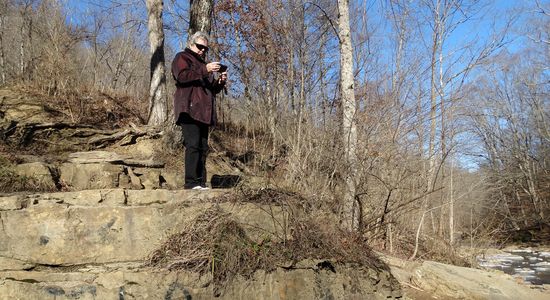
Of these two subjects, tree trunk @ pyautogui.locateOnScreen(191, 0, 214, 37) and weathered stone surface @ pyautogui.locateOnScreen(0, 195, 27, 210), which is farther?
tree trunk @ pyautogui.locateOnScreen(191, 0, 214, 37)

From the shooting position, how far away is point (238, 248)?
13.3 feet

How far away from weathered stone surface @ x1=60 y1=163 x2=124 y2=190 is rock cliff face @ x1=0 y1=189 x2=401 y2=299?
1.33 meters

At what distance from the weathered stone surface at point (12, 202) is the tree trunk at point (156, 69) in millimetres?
4002

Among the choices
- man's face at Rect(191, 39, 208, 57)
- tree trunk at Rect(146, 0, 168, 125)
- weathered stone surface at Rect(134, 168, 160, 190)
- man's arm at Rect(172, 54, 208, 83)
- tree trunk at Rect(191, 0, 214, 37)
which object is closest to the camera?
man's arm at Rect(172, 54, 208, 83)

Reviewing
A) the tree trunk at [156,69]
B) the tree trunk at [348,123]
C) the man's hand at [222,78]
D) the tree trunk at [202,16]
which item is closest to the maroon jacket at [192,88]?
the man's hand at [222,78]

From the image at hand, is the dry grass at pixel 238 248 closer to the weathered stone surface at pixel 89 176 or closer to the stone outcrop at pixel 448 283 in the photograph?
the weathered stone surface at pixel 89 176

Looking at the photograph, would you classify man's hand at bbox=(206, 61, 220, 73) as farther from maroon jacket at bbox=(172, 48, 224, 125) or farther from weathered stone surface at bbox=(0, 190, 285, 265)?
weathered stone surface at bbox=(0, 190, 285, 265)

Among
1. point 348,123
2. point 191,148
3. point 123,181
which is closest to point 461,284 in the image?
point 348,123

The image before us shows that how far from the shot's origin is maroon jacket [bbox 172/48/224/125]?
4.62 meters

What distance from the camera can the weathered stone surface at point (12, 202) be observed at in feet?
12.6

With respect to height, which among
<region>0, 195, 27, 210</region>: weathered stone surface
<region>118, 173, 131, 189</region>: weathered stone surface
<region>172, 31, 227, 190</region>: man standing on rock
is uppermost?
<region>172, 31, 227, 190</region>: man standing on rock

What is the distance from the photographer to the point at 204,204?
4.33 m

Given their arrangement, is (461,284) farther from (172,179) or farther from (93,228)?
(93,228)

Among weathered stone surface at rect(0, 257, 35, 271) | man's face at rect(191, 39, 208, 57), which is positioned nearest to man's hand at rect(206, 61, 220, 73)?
man's face at rect(191, 39, 208, 57)
